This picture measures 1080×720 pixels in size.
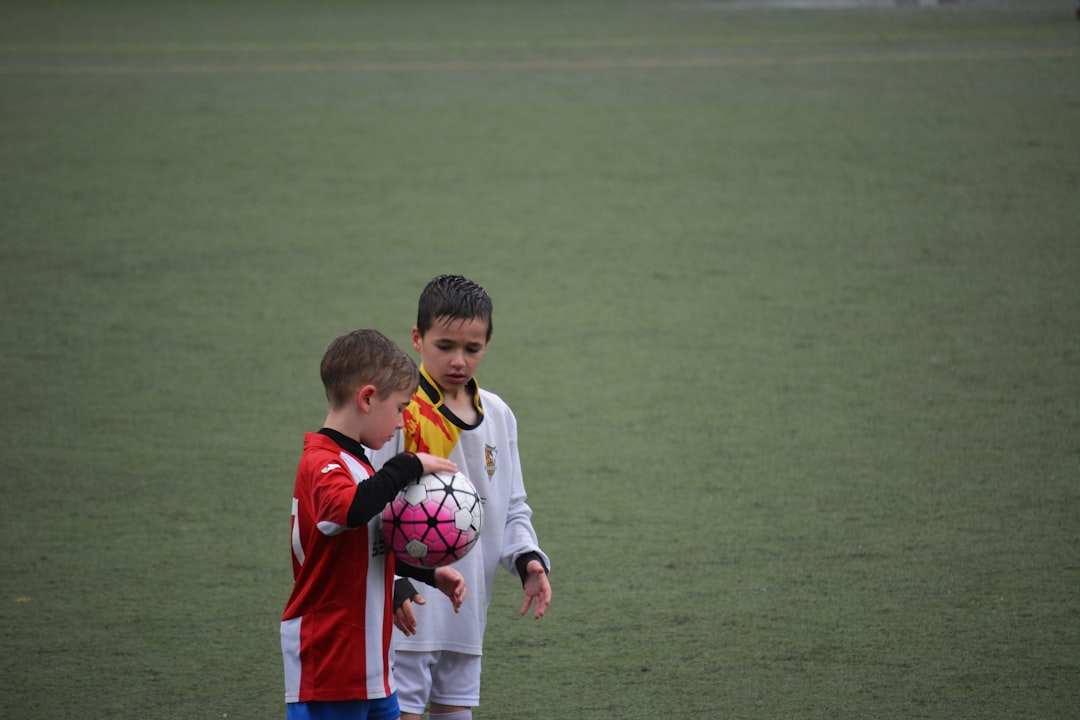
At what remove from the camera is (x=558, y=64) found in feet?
45.0

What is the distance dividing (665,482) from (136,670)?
233cm

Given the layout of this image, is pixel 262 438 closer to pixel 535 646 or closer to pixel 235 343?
pixel 235 343

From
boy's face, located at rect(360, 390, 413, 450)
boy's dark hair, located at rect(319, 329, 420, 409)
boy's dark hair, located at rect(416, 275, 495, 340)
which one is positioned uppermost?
boy's dark hair, located at rect(416, 275, 495, 340)

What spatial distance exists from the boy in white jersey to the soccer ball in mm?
258

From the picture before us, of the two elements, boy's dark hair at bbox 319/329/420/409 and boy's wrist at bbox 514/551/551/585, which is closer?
boy's dark hair at bbox 319/329/420/409

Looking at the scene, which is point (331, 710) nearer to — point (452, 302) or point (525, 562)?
point (525, 562)

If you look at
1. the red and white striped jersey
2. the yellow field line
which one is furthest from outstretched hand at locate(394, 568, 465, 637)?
the yellow field line

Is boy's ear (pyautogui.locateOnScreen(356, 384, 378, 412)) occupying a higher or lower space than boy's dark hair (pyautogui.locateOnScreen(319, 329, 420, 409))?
lower

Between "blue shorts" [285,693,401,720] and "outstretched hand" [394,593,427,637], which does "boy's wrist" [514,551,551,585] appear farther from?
"blue shorts" [285,693,401,720]

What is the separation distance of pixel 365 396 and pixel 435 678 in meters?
0.82

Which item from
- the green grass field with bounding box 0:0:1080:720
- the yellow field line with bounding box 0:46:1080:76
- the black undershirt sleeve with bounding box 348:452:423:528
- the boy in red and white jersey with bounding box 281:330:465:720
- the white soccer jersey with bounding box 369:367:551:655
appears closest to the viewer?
the black undershirt sleeve with bounding box 348:452:423:528

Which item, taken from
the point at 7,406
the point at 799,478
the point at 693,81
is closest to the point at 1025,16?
the point at 693,81

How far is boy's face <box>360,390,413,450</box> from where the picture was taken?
2.43 metres

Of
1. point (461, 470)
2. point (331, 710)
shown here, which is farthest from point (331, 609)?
point (461, 470)
